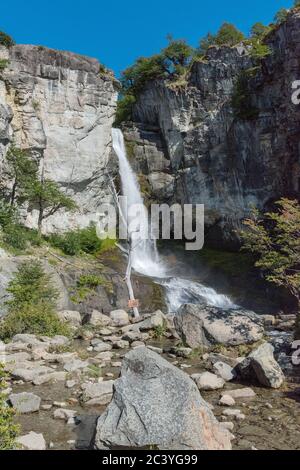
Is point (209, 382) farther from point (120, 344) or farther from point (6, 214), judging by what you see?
point (6, 214)

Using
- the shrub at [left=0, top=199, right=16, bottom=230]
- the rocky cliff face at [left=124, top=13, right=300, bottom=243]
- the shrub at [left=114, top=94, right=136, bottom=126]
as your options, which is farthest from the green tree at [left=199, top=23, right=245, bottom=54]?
the shrub at [left=0, top=199, right=16, bottom=230]

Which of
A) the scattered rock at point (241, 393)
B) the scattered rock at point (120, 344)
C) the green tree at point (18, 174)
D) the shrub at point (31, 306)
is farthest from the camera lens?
the green tree at point (18, 174)

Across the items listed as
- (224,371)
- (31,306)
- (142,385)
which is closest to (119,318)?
(31,306)

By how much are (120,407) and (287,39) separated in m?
26.3

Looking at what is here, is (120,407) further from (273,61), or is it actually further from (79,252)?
(273,61)

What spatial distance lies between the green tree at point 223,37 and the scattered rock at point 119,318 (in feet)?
85.1

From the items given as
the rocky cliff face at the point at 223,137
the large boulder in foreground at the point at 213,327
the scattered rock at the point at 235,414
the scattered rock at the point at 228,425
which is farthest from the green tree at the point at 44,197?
the scattered rock at the point at 228,425

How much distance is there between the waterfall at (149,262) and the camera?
22859mm

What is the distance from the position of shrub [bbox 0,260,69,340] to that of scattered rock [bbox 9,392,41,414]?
629 centimetres

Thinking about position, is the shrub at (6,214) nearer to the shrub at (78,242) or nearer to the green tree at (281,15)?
the shrub at (78,242)

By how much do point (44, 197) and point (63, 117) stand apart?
7297mm

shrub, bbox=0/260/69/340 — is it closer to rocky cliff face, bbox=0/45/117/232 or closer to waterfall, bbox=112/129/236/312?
waterfall, bbox=112/129/236/312
